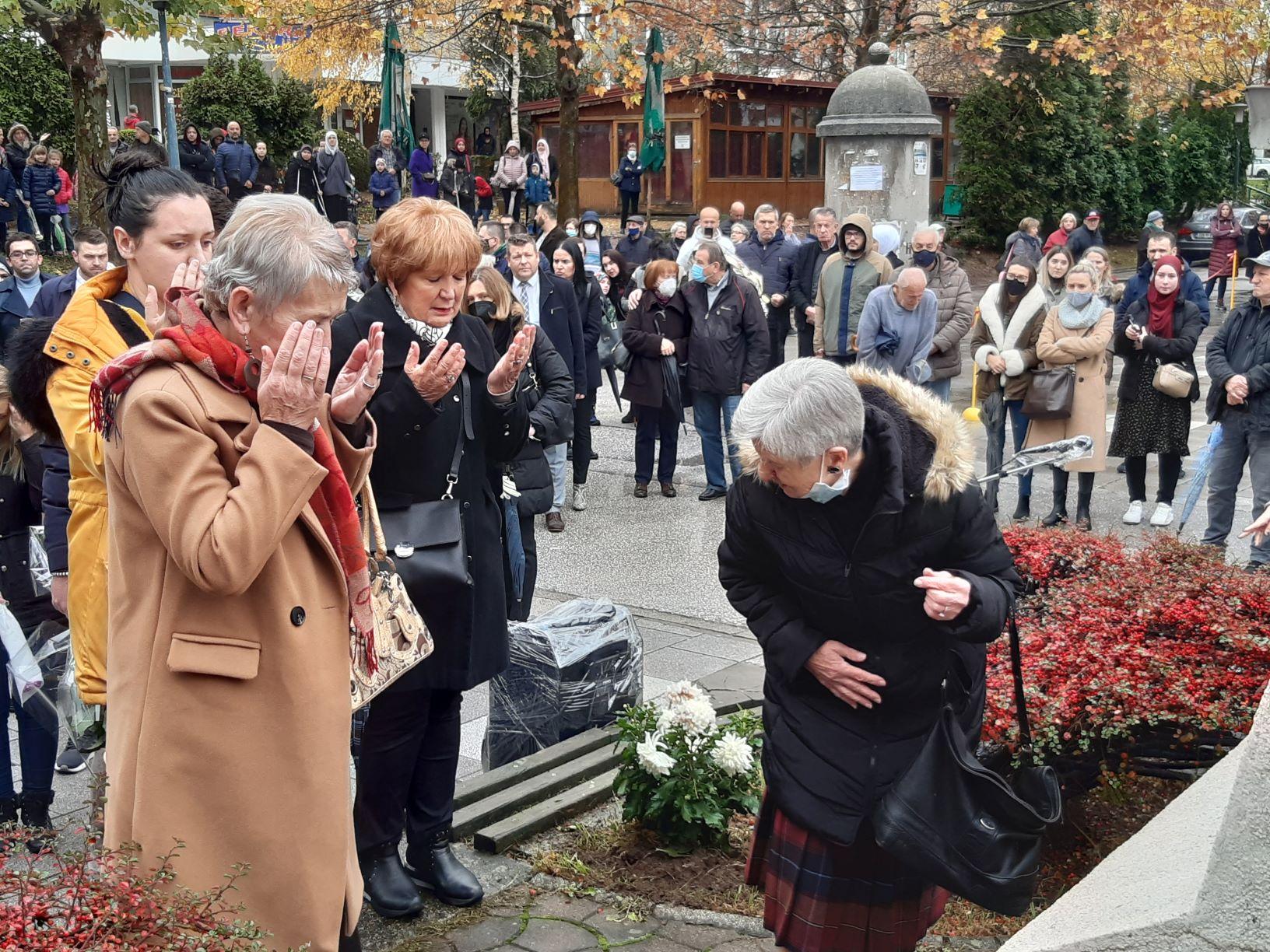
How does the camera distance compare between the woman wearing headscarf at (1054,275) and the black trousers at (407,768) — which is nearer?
the black trousers at (407,768)

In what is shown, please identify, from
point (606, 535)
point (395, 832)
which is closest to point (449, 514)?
point (395, 832)

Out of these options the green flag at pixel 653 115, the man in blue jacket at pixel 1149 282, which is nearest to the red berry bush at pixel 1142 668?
the man in blue jacket at pixel 1149 282

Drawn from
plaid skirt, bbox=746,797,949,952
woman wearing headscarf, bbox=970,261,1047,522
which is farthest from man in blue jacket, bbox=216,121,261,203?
plaid skirt, bbox=746,797,949,952

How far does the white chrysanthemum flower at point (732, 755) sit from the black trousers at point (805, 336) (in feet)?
32.9

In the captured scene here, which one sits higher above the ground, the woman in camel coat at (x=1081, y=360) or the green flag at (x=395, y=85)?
the green flag at (x=395, y=85)

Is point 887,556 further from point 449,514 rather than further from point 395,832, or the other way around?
A: point 395,832

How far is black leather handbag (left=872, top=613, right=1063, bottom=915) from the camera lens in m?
3.08

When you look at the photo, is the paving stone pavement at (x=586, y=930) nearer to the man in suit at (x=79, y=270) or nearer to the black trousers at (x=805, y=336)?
the man in suit at (x=79, y=270)

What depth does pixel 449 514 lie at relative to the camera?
366cm

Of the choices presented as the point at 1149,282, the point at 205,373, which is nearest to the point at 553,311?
the point at 1149,282

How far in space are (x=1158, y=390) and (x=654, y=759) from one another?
6.23m

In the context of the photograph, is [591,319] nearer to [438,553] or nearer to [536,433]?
[536,433]

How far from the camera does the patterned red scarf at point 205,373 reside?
251cm

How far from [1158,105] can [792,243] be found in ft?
78.6
